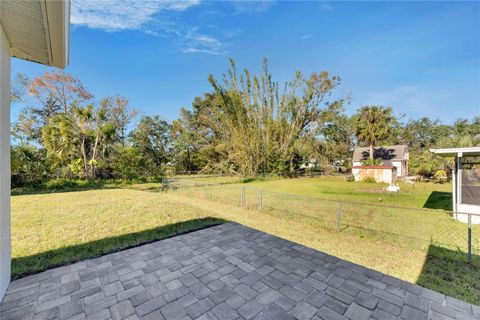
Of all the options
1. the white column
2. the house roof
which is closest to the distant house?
the house roof

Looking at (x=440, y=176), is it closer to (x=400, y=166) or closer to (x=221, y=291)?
(x=400, y=166)

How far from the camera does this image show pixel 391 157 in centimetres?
2042

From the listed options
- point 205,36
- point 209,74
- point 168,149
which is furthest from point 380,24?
point 168,149

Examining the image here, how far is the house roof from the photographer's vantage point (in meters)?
20.2

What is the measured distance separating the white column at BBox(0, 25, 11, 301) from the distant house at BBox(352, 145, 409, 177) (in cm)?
2243

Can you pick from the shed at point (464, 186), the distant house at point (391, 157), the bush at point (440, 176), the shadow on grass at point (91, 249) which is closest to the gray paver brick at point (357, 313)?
the shadow on grass at point (91, 249)

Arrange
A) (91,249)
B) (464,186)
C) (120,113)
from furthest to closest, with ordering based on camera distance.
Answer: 1. (120,113)
2. (464,186)
3. (91,249)

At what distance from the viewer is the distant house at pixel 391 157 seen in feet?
64.4

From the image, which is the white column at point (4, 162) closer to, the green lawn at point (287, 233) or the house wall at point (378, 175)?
the green lawn at point (287, 233)

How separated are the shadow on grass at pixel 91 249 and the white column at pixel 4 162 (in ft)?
1.49

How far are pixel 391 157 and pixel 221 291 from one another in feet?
79.7

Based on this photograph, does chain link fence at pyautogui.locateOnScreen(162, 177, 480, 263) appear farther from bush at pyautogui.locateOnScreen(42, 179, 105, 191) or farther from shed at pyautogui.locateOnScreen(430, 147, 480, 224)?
bush at pyautogui.locateOnScreen(42, 179, 105, 191)

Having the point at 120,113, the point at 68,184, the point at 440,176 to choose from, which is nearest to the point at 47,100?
the point at 120,113

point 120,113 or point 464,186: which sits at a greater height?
point 120,113
